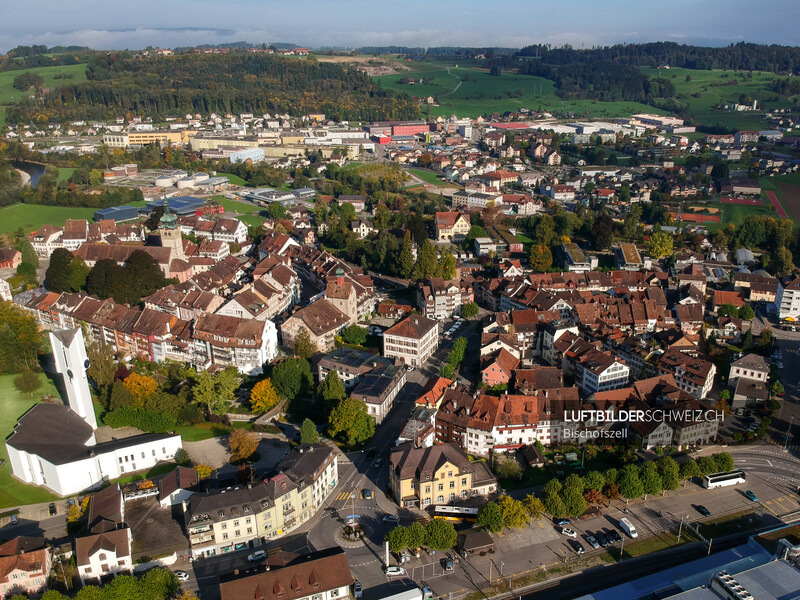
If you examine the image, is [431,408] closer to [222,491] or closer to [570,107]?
[222,491]

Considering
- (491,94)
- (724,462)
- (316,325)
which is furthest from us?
(491,94)

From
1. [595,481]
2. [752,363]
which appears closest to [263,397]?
[595,481]

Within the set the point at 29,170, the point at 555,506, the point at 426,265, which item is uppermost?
the point at 29,170

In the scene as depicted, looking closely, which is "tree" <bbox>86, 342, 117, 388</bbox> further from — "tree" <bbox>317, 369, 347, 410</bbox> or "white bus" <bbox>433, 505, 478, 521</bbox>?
"white bus" <bbox>433, 505, 478, 521</bbox>

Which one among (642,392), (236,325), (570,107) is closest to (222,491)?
(236,325)

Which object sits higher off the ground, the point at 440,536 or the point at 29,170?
the point at 29,170

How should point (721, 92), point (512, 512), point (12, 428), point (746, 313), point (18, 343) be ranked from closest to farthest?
1. point (512, 512)
2. point (12, 428)
3. point (18, 343)
4. point (746, 313)
5. point (721, 92)

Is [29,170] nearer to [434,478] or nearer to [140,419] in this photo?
[140,419]
